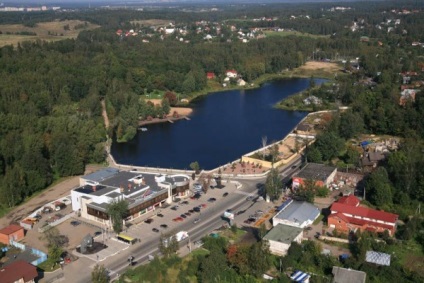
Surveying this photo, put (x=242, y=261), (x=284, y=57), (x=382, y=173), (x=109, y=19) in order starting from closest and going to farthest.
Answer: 1. (x=242, y=261)
2. (x=382, y=173)
3. (x=284, y=57)
4. (x=109, y=19)

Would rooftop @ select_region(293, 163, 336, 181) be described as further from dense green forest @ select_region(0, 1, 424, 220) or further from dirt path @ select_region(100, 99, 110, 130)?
dirt path @ select_region(100, 99, 110, 130)

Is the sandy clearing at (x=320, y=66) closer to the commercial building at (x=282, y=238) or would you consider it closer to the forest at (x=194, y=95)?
the forest at (x=194, y=95)

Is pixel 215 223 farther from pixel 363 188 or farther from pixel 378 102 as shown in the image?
pixel 378 102

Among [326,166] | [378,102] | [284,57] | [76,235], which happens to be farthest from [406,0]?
[76,235]

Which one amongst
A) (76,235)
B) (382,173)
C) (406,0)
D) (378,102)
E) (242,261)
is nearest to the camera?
(242,261)

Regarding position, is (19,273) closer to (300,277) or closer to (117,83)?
(300,277)

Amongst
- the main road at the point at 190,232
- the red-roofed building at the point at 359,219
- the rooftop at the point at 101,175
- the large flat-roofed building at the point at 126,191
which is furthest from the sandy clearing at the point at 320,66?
the red-roofed building at the point at 359,219

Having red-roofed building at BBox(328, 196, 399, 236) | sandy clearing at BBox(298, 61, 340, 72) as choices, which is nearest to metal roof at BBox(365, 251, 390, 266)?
red-roofed building at BBox(328, 196, 399, 236)
